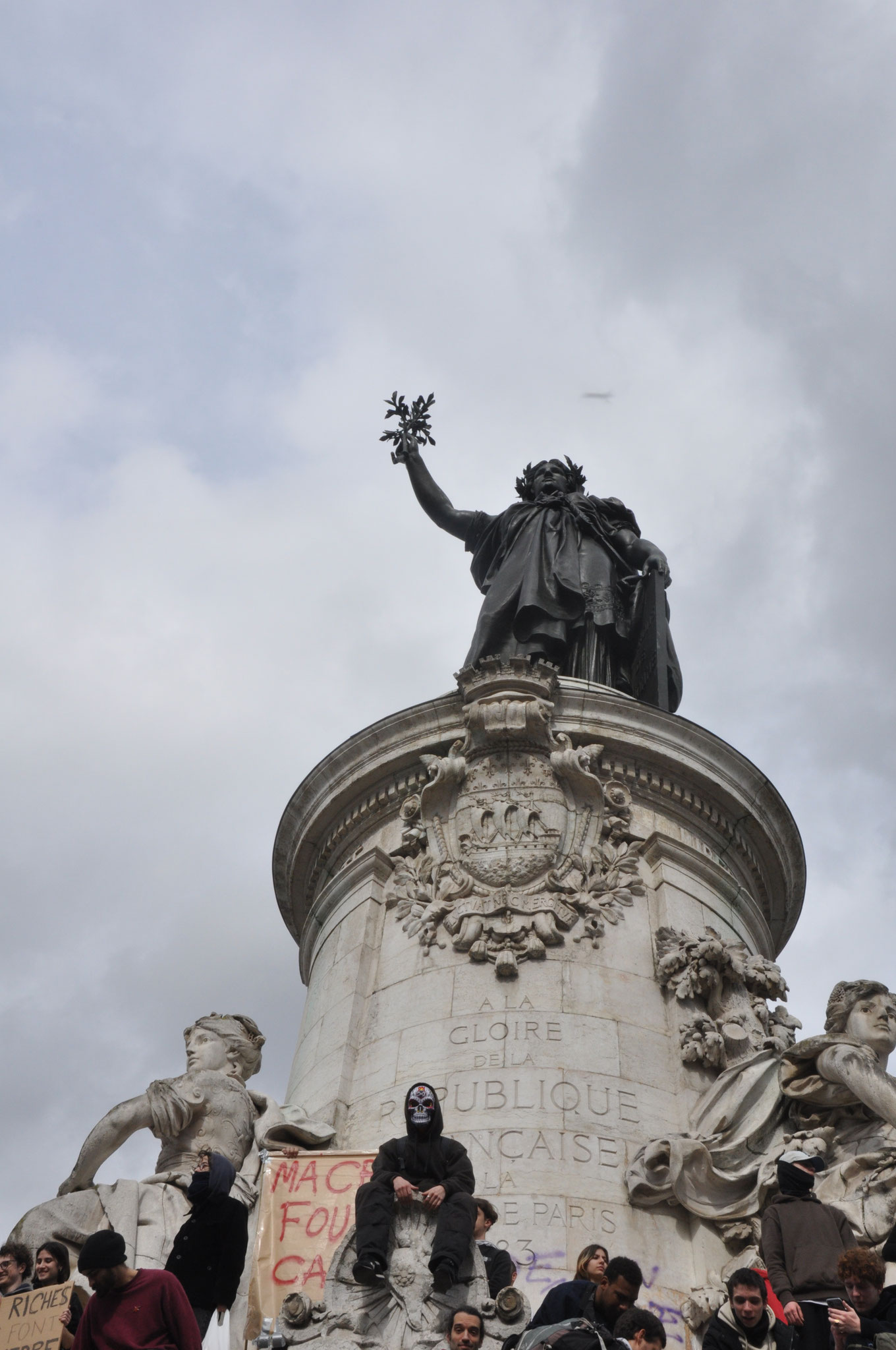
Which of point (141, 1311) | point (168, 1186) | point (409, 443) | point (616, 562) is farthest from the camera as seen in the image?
point (409, 443)

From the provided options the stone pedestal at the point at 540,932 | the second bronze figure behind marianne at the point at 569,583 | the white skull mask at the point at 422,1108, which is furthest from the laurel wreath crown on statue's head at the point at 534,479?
the white skull mask at the point at 422,1108

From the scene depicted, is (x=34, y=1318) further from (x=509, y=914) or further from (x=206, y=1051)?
(x=509, y=914)

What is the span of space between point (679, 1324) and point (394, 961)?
4235 millimetres

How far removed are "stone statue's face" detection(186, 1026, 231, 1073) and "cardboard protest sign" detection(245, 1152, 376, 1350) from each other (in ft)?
3.44

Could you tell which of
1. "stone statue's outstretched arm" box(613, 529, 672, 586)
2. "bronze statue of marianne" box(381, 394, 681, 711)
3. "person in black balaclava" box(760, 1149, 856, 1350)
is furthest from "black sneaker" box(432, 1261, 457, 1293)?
"stone statue's outstretched arm" box(613, 529, 672, 586)

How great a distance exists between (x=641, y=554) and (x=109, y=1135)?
36.3 feet

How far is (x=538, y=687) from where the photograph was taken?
14.6 meters

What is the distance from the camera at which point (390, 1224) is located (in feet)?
27.6

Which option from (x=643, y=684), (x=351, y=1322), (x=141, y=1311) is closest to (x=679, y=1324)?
(x=351, y=1322)

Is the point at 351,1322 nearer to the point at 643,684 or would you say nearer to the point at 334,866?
the point at 334,866

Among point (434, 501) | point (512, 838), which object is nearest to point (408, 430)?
point (434, 501)

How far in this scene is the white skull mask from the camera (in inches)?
344

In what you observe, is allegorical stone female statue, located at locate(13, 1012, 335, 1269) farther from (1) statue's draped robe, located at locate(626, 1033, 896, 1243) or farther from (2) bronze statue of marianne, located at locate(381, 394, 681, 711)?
(2) bronze statue of marianne, located at locate(381, 394, 681, 711)

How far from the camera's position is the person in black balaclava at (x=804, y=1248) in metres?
7.43
